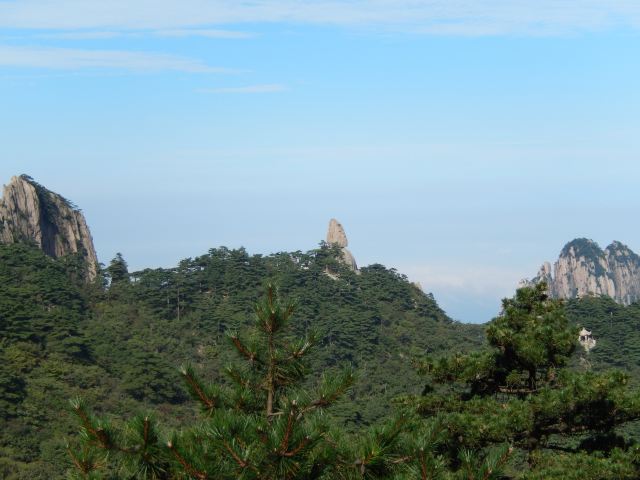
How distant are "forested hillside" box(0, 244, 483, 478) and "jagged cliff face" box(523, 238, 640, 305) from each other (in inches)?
1940

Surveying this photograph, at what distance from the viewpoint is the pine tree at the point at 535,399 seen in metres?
13.6

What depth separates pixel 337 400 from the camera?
8711mm

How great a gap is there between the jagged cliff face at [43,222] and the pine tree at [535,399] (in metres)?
52.7

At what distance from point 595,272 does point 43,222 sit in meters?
75.7

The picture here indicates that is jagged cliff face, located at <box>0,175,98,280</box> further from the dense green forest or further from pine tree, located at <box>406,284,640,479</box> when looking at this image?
pine tree, located at <box>406,284,640,479</box>

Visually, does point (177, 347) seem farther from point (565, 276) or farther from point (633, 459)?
point (565, 276)

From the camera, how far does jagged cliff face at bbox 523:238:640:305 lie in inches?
4722

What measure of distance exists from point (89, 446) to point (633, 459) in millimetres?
7862

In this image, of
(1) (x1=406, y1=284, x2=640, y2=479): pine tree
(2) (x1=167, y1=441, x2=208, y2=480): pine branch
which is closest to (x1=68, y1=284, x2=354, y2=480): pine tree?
A: (2) (x1=167, y1=441, x2=208, y2=480): pine branch

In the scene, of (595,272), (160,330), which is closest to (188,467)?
(160,330)

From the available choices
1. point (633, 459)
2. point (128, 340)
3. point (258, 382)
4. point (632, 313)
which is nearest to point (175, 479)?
→ point (258, 382)

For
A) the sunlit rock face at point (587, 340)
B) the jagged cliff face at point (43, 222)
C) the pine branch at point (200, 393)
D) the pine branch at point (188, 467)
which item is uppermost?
the jagged cliff face at point (43, 222)

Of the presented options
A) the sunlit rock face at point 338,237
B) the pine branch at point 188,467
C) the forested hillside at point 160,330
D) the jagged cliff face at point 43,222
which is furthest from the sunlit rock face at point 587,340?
the pine branch at point 188,467

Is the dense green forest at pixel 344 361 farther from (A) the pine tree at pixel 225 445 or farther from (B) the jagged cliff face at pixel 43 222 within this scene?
(B) the jagged cliff face at pixel 43 222
